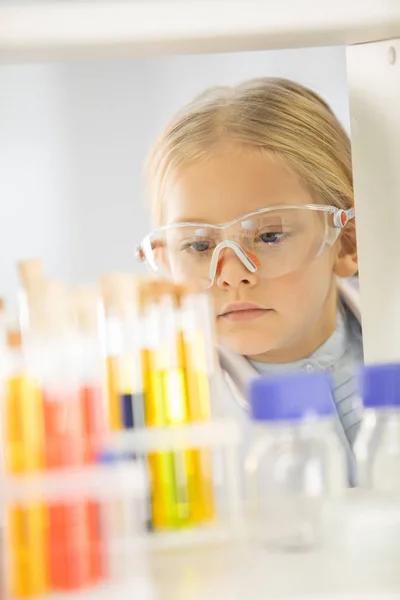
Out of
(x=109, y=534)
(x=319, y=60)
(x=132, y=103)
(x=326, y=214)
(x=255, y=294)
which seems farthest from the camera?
(x=132, y=103)

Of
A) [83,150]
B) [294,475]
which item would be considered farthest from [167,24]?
[83,150]

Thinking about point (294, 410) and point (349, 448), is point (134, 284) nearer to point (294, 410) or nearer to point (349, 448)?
point (294, 410)

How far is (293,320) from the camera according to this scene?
1.63 m

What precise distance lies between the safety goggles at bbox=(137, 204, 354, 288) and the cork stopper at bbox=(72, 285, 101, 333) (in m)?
0.85

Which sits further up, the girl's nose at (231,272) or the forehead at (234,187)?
the forehead at (234,187)

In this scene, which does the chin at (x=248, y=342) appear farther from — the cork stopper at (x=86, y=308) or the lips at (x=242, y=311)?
the cork stopper at (x=86, y=308)

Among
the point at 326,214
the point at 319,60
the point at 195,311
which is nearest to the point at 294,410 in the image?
the point at 195,311

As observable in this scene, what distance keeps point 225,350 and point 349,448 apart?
0.91 ft

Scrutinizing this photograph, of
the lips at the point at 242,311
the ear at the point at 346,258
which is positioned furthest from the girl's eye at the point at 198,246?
the ear at the point at 346,258

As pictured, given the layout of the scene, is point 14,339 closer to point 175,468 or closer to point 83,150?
point 175,468

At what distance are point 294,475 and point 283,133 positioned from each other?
99cm

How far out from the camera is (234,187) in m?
1.55

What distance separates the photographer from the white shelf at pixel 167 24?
1.98 feet

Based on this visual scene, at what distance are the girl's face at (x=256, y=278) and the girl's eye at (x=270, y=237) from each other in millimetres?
56
